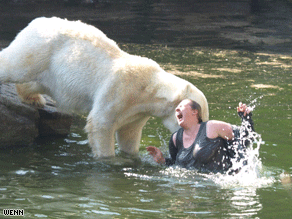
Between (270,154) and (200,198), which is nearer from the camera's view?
(200,198)

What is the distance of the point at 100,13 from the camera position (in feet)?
77.5

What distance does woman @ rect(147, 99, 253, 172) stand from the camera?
537 centimetres

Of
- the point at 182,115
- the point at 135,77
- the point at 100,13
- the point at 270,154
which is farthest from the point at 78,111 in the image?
the point at 100,13

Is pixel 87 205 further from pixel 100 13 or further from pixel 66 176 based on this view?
pixel 100 13

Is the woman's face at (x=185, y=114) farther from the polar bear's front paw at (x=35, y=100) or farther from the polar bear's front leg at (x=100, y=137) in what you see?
the polar bear's front paw at (x=35, y=100)

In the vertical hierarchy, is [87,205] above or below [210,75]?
below

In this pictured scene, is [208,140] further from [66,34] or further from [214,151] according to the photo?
[66,34]

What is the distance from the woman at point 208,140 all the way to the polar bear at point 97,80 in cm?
34

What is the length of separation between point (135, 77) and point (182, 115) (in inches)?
31.9

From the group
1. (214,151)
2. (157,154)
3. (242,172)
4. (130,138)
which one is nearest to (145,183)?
(157,154)

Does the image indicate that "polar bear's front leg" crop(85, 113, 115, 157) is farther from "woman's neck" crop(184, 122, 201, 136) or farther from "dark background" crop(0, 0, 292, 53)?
"dark background" crop(0, 0, 292, 53)

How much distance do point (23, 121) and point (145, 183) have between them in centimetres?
242

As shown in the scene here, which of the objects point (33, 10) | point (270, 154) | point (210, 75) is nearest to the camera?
point (270, 154)

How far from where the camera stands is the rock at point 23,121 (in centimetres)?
659
